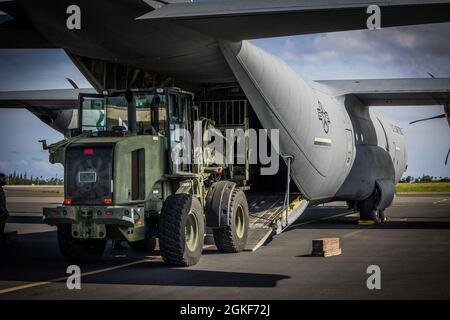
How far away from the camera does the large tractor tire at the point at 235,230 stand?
1359 cm

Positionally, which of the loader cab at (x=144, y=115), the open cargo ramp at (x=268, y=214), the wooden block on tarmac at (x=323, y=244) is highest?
the loader cab at (x=144, y=115)

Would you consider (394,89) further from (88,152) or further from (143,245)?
(88,152)

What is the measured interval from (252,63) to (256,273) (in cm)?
569

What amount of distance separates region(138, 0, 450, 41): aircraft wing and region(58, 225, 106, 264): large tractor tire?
4.41 m

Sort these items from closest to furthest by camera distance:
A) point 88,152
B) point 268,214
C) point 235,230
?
point 88,152 < point 235,230 < point 268,214

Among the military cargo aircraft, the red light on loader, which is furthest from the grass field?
the red light on loader

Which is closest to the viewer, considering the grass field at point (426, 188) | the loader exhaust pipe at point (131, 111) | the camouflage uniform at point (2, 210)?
the loader exhaust pipe at point (131, 111)

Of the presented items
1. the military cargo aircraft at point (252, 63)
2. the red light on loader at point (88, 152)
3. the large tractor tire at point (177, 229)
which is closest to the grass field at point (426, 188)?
the military cargo aircraft at point (252, 63)

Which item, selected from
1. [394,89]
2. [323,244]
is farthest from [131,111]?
[394,89]

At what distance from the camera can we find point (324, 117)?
59.0 ft

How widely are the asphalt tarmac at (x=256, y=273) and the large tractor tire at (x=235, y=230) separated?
0.24 metres

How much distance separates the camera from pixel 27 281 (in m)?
10.6

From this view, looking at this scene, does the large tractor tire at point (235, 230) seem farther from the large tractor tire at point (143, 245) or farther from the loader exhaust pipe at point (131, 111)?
the loader exhaust pipe at point (131, 111)

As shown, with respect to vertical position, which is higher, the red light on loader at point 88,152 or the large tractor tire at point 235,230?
the red light on loader at point 88,152
